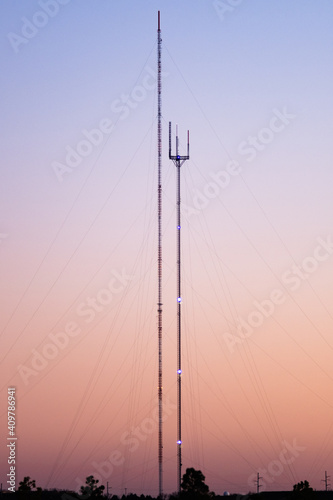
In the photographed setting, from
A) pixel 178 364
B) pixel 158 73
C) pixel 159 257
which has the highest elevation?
pixel 158 73

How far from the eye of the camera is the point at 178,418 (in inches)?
2869

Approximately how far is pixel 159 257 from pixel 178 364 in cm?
760

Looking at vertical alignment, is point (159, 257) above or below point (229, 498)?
above

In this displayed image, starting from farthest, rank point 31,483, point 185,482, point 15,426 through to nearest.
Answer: point 31,483, point 185,482, point 15,426

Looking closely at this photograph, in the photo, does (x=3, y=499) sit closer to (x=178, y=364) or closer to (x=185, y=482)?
(x=185, y=482)

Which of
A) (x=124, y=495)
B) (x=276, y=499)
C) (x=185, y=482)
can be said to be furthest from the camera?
(x=276, y=499)

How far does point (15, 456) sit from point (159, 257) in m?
18.6

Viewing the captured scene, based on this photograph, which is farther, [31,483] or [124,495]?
[124,495]

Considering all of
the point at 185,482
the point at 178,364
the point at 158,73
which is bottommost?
the point at 185,482

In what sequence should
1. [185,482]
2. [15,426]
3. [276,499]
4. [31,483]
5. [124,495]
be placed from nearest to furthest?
[15,426]
[185,482]
[31,483]
[124,495]
[276,499]

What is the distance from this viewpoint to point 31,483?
92.5 meters

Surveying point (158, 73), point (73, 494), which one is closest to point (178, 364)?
point (158, 73)

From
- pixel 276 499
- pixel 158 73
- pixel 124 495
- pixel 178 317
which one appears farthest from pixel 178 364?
pixel 276 499

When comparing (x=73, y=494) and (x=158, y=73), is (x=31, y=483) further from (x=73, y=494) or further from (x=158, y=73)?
(x=158, y=73)
